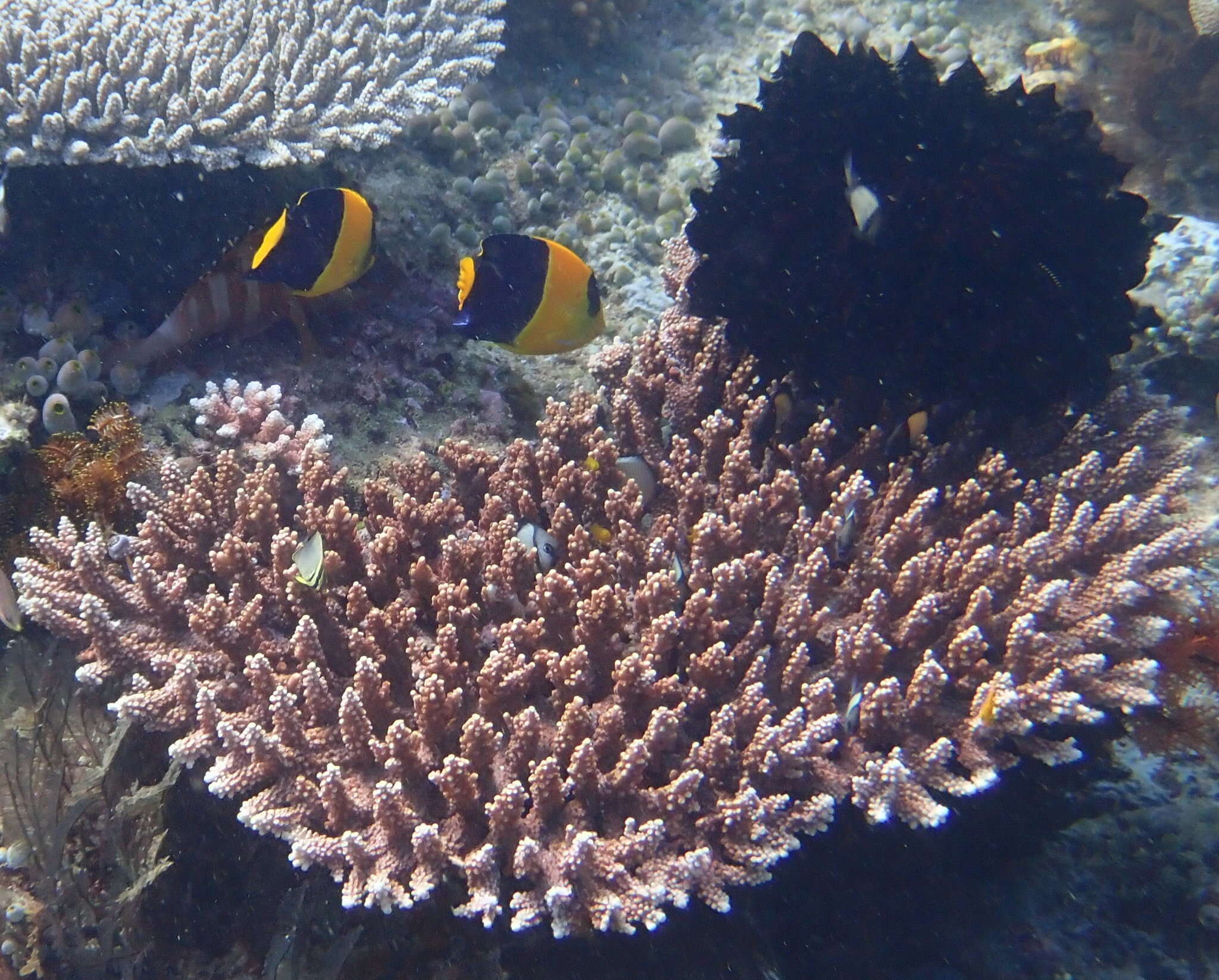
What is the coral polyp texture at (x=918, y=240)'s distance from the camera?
3.15 m

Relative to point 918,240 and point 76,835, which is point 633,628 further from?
point 76,835

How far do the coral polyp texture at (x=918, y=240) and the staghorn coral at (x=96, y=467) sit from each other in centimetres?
275

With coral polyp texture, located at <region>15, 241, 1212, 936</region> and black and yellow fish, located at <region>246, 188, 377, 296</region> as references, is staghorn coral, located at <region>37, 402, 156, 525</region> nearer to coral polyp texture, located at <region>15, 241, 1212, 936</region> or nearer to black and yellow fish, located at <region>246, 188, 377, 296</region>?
coral polyp texture, located at <region>15, 241, 1212, 936</region>

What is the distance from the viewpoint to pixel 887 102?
135 inches

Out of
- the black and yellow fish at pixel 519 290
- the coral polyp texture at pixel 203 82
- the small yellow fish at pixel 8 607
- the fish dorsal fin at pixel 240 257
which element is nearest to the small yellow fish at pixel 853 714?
the black and yellow fish at pixel 519 290

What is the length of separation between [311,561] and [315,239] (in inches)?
54.5

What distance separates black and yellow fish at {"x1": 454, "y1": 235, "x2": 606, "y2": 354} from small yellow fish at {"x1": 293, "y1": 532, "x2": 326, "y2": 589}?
101cm

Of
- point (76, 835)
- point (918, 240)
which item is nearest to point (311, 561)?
point (76, 835)

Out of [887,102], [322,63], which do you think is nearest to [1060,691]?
[887,102]

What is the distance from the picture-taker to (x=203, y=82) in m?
3.89

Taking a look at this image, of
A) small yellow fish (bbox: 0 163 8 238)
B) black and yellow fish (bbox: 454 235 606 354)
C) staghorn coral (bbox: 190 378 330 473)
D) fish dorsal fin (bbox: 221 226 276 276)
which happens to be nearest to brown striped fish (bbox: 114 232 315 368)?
fish dorsal fin (bbox: 221 226 276 276)

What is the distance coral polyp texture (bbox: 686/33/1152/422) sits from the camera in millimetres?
3152

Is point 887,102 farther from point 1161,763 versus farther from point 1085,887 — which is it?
point 1085,887

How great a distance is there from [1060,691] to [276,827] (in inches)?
106
